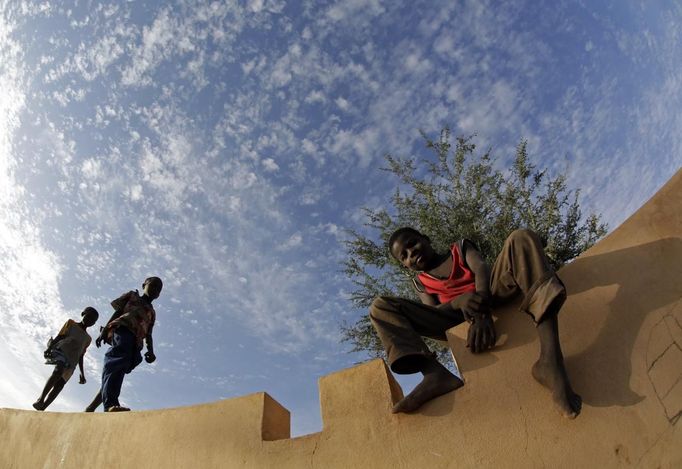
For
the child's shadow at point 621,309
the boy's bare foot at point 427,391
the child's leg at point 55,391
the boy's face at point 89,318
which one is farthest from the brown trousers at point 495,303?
the boy's face at point 89,318

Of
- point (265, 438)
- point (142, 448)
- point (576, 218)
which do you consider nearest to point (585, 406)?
point (265, 438)

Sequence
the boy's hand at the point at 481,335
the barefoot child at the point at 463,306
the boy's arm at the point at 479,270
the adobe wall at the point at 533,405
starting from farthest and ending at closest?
the boy's arm at the point at 479,270
the boy's hand at the point at 481,335
the barefoot child at the point at 463,306
the adobe wall at the point at 533,405

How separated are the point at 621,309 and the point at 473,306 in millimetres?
679

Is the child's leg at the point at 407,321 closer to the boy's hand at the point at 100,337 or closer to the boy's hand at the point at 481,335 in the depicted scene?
the boy's hand at the point at 481,335

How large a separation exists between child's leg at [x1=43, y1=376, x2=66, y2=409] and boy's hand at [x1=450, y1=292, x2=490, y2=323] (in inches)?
215

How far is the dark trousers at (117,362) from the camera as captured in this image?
4109 mm

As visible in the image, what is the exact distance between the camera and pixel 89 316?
6.57 m

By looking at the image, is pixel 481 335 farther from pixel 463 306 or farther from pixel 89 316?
pixel 89 316

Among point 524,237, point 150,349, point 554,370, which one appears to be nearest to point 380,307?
point 524,237

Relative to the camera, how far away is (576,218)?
9898 millimetres

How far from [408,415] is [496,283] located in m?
0.83

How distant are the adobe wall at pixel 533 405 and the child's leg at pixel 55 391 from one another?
136 inches

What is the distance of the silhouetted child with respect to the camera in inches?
165

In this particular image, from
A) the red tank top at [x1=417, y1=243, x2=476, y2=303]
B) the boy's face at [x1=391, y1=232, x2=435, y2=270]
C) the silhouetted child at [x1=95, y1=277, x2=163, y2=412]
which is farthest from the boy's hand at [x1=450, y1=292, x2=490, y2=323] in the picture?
the silhouetted child at [x1=95, y1=277, x2=163, y2=412]
